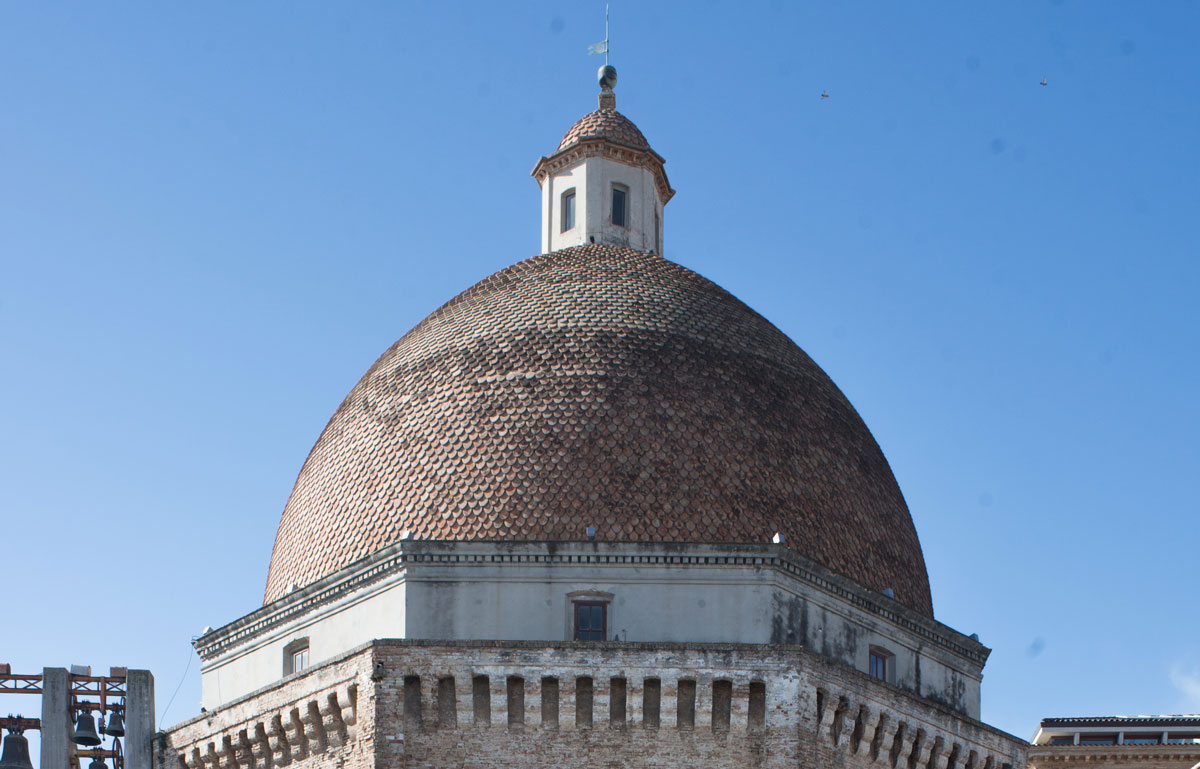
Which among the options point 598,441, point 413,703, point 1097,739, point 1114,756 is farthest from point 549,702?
point 1097,739

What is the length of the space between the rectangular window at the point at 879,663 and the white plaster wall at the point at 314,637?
657cm

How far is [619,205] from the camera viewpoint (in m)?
34.3

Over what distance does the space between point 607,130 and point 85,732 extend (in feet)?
44.0

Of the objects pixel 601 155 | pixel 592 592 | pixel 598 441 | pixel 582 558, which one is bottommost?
pixel 592 592

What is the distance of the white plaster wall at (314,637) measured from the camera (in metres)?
26.7

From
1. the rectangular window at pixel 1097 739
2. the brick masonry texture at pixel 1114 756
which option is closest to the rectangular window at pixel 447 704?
the brick masonry texture at pixel 1114 756

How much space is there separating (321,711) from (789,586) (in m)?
6.39

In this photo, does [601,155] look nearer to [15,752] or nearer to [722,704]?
[722,704]

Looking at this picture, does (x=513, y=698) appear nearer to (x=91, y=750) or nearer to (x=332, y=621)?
(x=332, y=621)

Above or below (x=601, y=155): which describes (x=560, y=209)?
below

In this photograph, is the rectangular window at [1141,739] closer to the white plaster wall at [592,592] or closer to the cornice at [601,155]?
the white plaster wall at [592,592]

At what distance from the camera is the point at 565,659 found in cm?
2556

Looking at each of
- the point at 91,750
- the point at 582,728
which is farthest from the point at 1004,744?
the point at 91,750

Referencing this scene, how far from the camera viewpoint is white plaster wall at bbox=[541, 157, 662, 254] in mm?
33844
